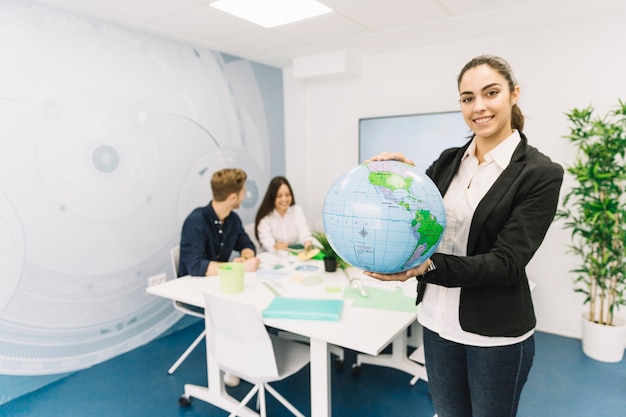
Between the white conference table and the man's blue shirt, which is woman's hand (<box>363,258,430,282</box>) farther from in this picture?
the man's blue shirt

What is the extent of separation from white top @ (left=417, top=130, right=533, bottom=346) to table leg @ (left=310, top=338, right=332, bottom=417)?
0.65 metres

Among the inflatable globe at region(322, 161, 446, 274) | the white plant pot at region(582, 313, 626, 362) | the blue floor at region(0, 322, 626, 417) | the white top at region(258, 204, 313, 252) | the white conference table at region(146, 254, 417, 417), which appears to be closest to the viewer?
the inflatable globe at region(322, 161, 446, 274)

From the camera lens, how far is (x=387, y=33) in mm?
3262

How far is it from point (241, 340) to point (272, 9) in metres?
2.07

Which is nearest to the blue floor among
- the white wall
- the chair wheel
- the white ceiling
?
the chair wheel

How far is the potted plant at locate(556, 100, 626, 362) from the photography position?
2.71 m

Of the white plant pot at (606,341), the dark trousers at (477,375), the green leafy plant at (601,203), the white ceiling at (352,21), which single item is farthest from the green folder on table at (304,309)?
the white plant pot at (606,341)

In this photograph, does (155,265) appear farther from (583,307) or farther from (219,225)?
(583,307)

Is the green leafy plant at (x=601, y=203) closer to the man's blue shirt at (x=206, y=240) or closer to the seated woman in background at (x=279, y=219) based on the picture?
the seated woman in background at (x=279, y=219)

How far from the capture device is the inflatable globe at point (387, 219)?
3.21ft

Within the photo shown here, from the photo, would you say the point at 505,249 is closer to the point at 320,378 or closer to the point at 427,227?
the point at 427,227

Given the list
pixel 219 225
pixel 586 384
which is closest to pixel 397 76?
pixel 219 225

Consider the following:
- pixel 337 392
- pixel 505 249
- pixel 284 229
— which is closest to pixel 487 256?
pixel 505 249

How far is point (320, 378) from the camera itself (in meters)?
1.83
